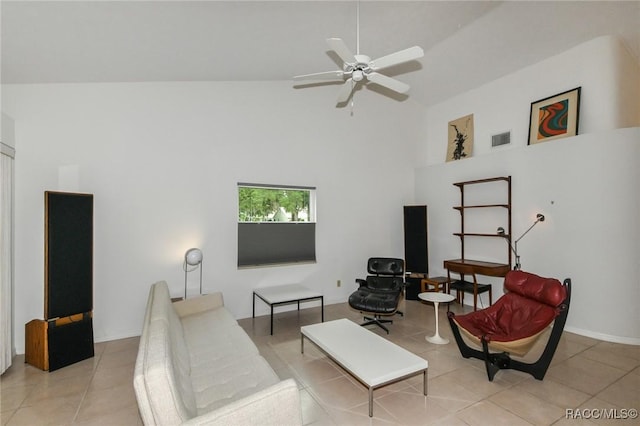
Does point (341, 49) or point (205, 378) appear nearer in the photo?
point (205, 378)

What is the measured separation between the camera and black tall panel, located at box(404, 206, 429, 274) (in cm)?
579

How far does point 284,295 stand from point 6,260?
3060mm

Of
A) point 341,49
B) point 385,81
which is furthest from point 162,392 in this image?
point 385,81

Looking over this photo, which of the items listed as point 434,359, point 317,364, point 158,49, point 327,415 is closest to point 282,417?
point 327,415

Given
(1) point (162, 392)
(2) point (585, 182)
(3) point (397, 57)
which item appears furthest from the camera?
(2) point (585, 182)

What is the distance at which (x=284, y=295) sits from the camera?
172 inches

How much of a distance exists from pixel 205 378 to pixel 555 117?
5.49 metres

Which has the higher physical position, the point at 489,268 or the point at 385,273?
the point at 489,268

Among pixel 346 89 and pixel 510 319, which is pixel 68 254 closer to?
pixel 346 89

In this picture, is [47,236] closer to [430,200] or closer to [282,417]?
[282,417]

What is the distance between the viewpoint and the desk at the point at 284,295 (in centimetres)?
415

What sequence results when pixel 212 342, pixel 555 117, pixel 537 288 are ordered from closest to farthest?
pixel 212 342 → pixel 537 288 → pixel 555 117

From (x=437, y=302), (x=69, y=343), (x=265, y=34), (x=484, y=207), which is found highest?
(x=265, y=34)

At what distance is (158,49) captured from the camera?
333 cm
